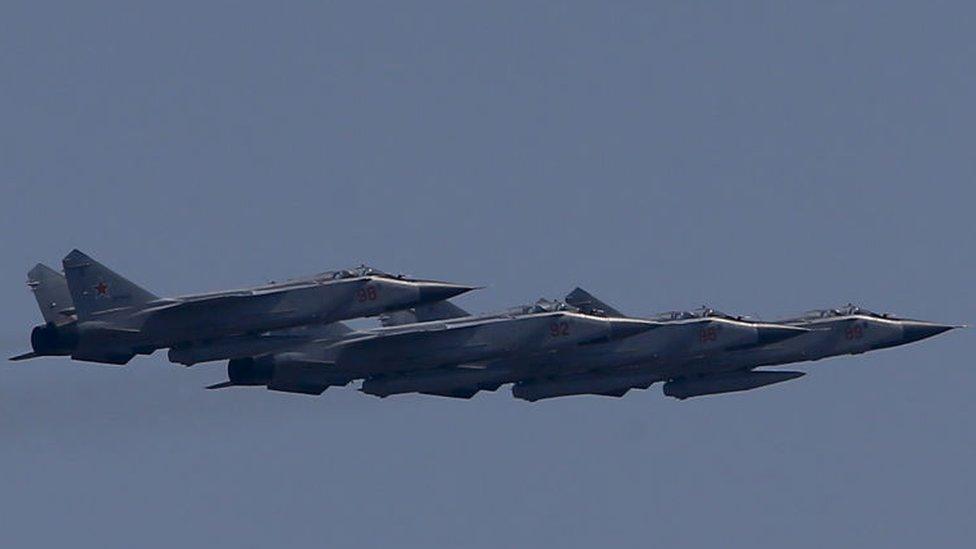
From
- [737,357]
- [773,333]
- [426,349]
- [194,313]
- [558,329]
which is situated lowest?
[737,357]

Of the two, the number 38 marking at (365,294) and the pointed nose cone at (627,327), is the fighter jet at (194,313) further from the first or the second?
the pointed nose cone at (627,327)

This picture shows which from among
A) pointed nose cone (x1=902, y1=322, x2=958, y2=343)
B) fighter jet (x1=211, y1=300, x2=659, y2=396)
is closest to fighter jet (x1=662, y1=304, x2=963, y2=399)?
pointed nose cone (x1=902, y1=322, x2=958, y2=343)

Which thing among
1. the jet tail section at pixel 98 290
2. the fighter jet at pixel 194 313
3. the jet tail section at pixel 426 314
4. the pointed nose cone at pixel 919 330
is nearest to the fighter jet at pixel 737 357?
the pointed nose cone at pixel 919 330

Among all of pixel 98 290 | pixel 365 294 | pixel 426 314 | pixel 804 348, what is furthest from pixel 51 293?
pixel 804 348

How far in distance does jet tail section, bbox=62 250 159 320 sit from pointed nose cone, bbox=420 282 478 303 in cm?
1364

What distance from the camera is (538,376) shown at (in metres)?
169

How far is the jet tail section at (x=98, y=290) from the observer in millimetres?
155625

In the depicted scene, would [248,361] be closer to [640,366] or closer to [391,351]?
[391,351]

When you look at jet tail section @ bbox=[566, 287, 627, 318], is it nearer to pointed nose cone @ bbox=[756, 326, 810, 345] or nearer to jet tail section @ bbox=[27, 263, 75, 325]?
pointed nose cone @ bbox=[756, 326, 810, 345]

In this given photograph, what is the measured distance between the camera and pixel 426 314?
7042 inches

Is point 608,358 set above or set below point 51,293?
below

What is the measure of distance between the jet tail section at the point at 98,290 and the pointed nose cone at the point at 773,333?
34875mm

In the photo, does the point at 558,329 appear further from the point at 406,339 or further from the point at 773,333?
the point at 773,333

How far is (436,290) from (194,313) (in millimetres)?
12590
